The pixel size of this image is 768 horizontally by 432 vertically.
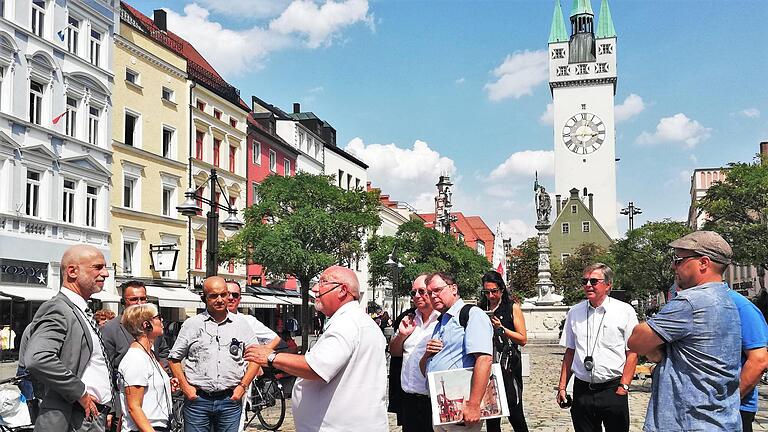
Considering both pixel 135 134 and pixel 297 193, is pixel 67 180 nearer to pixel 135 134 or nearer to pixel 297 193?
pixel 135 134

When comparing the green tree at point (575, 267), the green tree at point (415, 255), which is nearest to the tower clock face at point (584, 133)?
the green tree at point (575, 267)

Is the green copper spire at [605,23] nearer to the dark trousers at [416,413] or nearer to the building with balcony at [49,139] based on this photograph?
the building with balcony at [49,139]

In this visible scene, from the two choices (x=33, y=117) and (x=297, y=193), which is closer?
(x=33, y=117)

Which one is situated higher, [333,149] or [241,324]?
[333,149]

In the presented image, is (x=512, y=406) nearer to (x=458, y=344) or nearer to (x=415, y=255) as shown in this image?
(x=458, y=344)

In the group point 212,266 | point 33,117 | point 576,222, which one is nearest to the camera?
point 212,266

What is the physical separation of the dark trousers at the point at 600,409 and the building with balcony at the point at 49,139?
69.9 ft

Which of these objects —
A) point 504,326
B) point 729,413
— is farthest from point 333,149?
point 729,413

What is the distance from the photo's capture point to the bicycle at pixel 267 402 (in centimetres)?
1134

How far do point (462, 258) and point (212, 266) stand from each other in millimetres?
41144

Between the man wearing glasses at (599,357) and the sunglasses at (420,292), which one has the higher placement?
the sunglasses at (420,292)

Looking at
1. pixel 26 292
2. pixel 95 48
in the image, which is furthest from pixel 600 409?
pixel 95 48

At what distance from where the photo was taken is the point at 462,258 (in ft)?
181

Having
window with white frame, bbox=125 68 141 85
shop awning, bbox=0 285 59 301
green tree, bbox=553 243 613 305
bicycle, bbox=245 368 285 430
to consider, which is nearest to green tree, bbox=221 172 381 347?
window with white frame, bbox=125 68 141 85
